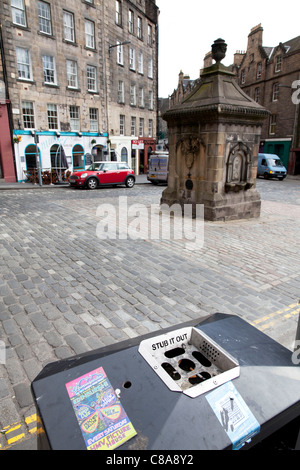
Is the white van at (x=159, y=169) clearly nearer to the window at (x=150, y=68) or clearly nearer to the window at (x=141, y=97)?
the window at (x=141, y=97)

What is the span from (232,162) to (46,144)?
17610 mm

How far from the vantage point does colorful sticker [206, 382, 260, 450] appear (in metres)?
1.32

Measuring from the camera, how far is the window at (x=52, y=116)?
22.8 m

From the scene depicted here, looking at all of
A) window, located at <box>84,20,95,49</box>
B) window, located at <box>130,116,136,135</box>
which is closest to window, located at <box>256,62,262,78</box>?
window, located at <box>130,116,136,135</box>

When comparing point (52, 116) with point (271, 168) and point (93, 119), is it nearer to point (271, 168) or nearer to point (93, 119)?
point (93, 119)

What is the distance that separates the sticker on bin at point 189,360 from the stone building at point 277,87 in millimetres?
34797

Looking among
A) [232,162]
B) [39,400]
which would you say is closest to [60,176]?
[232,162]

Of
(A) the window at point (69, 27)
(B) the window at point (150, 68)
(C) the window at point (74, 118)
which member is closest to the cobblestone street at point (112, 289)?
(C) the window at point (74, 118)

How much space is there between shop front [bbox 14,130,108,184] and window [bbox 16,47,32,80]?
3.88m

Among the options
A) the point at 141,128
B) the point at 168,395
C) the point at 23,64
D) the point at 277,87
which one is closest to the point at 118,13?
the point at 141,128

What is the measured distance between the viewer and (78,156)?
2586 centimetres

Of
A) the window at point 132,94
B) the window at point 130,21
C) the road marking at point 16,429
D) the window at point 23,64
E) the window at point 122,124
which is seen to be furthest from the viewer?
the window at point 132,94

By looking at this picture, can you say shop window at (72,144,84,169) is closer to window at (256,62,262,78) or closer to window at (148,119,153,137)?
window at (148,119,153,137)
